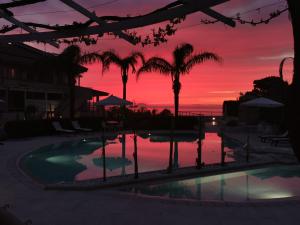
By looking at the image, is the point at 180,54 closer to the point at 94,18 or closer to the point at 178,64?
the point at 178,64

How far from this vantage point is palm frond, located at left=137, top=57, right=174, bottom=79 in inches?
1153

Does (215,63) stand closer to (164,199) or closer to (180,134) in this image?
(180,134)

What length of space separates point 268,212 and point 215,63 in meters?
23.5

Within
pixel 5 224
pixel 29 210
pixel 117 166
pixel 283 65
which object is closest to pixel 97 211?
pixel 29 210

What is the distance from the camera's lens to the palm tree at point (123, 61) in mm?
30953

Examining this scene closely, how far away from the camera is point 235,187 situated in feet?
34.1

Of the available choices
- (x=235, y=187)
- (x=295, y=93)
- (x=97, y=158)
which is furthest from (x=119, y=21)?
(x=97, y=158)

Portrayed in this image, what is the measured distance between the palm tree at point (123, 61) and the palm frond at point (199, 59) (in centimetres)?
401

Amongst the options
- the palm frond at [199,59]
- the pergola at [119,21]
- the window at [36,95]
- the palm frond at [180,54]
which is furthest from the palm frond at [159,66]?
the pergola at [119,21]

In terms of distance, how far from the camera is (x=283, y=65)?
2723 cm

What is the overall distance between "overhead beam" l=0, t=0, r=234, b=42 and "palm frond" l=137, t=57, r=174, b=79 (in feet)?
73.7

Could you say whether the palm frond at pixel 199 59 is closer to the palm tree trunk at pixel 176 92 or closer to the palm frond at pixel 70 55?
the palm tree trunk at pixel 176 92

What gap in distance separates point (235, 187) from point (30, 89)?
2401cm

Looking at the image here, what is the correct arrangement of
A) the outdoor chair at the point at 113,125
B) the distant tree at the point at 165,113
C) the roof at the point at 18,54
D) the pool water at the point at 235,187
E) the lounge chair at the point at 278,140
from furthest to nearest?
the distant tree at the point at 165,113 < the roof at the point at 18,54 < the outdoor chair at the point at 113,125 < the lounge chair at the point at 278,140 < the pool water at the point at 235,187
